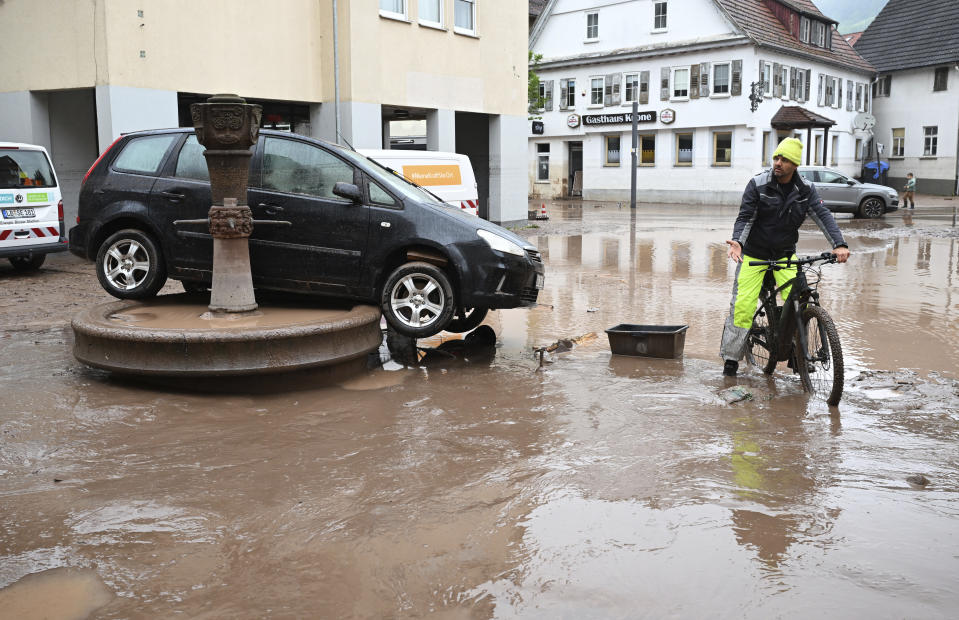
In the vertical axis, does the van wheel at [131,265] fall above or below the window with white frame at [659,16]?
below

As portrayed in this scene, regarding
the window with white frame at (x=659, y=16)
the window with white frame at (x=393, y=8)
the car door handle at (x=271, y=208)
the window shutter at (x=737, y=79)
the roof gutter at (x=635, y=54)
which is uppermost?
the window with white frame at (x=659, y=16)

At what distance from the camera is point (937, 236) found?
2427 cm

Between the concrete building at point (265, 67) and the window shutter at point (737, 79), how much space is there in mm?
20193

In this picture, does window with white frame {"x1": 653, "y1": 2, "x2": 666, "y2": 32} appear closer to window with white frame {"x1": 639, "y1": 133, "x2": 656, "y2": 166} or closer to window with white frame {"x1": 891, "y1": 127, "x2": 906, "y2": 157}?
window with white frame {"x1": 639, "y1": 133, "x2": 656, "y2": 166}

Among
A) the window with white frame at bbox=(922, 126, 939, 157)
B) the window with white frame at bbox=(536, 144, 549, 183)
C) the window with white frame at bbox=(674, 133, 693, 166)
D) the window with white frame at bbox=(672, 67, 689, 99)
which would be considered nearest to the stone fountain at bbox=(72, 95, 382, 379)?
the window with white frame at bbox=(674, 133, 693, 166)

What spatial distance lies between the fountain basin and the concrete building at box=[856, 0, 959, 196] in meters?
49.2

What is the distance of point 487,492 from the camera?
494 cm

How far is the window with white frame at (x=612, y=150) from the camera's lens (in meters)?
48.9

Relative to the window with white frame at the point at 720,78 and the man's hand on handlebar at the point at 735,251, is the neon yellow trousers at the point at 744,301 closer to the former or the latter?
the man's hand on handlebar at the point at 735,251

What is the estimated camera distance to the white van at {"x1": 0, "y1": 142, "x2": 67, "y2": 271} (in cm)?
1444

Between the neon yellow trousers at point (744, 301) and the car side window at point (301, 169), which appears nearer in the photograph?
the neon yellow trousers at point (744, 301)

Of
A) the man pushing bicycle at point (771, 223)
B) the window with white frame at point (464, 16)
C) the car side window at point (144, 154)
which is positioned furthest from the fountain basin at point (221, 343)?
the window with white frame at point (464, 16)

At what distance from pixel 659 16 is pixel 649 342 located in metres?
41.4

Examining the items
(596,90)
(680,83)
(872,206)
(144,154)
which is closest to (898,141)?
(680,83)
